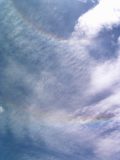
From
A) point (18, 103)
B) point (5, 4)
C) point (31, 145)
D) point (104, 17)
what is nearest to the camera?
point (104, 17)

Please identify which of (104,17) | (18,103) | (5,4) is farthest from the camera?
(18,103)

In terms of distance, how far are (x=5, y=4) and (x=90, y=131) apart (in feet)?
9.10

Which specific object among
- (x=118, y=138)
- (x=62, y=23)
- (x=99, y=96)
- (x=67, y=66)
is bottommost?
(x=118, y=138)

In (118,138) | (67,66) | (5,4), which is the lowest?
(118,138)

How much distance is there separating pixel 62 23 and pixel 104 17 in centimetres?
73

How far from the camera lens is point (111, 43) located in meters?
5.76

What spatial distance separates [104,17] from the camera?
567 centimetres

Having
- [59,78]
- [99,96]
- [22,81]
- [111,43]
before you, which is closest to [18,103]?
[22,81]

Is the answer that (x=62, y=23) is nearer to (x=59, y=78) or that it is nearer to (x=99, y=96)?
(x=59, y=78)

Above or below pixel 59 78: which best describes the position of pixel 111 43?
above

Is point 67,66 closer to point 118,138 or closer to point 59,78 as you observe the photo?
point 59,78

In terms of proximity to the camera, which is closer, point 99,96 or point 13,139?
point 99,96

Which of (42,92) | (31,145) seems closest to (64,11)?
(42,92)

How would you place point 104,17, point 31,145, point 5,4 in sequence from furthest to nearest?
point 31,145, point 5,4, point 104,17
